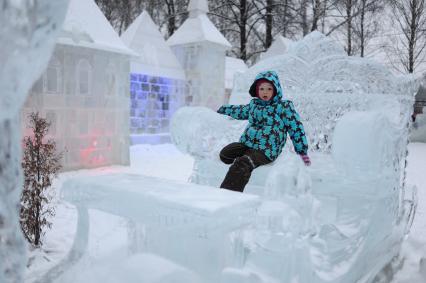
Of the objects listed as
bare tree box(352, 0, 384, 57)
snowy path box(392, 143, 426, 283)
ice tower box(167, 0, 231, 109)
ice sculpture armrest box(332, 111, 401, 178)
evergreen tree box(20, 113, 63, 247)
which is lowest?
snowy path box(392, 143, 426, 283)

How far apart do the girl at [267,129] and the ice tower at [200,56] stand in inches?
290

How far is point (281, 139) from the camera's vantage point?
112 inches

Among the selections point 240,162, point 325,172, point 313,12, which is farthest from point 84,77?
point 313,12

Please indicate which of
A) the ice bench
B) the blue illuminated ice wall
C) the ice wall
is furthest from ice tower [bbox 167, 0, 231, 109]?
the ice wall

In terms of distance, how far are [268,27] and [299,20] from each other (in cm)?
123

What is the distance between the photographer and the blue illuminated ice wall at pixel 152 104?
9.40 m

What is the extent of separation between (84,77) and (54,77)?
1.68ft

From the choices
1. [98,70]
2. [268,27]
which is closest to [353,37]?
[268,27]

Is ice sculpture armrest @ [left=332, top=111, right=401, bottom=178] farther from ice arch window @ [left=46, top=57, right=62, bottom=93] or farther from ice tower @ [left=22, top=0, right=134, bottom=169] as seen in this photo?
ice arch window @ [left=46, top=57, right=62, bottom=93]

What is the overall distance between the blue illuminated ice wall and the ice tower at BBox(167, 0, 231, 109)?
0.44 metres

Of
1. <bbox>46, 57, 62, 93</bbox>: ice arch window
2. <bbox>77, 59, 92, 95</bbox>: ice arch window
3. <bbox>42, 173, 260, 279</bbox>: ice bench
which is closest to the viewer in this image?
<bbox>42, 173, 260, 279</bbox>: ice bench

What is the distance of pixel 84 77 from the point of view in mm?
6285

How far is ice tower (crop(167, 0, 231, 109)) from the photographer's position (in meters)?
10.2

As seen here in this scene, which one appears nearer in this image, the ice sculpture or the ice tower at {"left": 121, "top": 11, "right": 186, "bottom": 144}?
the ice sculpture
